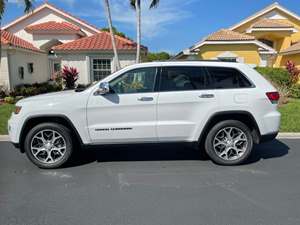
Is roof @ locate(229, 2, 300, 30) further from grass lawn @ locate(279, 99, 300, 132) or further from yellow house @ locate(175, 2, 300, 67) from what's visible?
grass lawn @ locate(279, 99, 300, 132)

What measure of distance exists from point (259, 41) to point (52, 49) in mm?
14387

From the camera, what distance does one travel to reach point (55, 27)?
22422 millimetres

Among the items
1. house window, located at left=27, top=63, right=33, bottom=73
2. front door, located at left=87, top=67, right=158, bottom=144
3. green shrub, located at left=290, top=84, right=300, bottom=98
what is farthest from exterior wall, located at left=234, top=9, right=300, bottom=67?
front door, located at left=87, top=67, right=158, bottom=144

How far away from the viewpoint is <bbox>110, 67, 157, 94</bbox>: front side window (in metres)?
5.20

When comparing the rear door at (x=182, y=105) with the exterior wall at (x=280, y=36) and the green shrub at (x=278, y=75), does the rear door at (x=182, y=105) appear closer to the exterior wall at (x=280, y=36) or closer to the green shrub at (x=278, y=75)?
the green shrub at (x=278, y=75)

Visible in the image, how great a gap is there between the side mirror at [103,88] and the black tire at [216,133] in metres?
1.94

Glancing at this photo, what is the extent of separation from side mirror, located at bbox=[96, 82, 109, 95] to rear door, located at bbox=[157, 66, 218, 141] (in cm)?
90

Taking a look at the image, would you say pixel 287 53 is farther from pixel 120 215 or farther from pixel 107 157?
pixel 120 215

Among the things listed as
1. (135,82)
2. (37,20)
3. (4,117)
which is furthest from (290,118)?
(37,20)

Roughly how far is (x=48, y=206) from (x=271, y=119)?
3901mm

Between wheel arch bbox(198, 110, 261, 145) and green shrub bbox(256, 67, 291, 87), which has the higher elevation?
green shrub bbox(256, 67, 291, 87)

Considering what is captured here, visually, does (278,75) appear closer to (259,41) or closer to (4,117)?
(259,41)

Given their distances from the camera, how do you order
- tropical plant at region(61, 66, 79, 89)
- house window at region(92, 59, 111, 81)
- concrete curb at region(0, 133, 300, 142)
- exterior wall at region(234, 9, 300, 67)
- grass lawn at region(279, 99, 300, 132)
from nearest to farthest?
concrete curb at region(0, 133, 300, 142), grass lawn at region(279, 99, 300, 132), tropical plant at region(61, 66, 79, 89), house window at region(92, 59, 111, 81), exterior wall at region(234, 9, 300, 67)

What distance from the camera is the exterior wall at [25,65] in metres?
17.3
